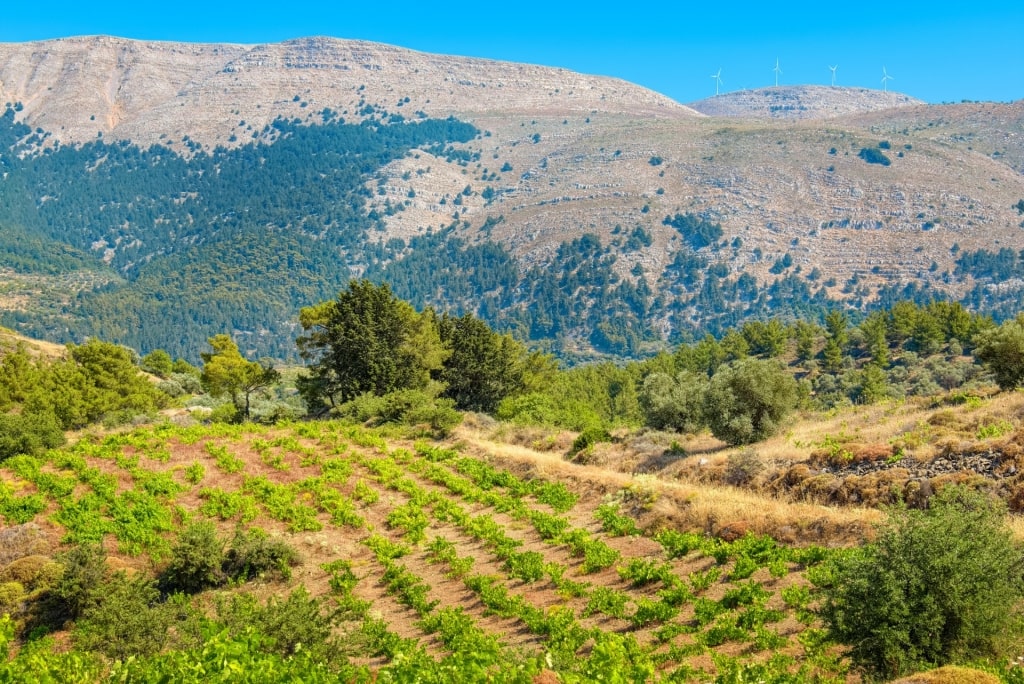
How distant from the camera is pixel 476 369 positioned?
2552 inches

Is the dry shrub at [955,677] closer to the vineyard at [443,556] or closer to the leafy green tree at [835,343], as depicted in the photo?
the vineyard at [443,556]

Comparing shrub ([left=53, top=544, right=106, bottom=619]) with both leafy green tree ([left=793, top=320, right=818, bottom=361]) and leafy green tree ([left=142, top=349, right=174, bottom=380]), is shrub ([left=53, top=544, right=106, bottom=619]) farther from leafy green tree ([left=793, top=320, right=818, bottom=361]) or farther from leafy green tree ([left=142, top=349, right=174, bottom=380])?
leafy green tree ([left=793, top=320, right=818, bottom=361])

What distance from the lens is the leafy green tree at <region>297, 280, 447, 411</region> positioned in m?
56.8

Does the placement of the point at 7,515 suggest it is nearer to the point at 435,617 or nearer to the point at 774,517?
the point at 435,617

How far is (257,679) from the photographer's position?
1059 cm

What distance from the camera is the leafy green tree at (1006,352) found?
33625mm

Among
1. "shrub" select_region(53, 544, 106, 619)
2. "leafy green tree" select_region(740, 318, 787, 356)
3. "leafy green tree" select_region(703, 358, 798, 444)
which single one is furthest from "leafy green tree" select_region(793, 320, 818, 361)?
"shrub" select_region(53, 544, 106, 619)

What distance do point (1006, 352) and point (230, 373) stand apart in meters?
48.3

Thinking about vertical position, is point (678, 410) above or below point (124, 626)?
above

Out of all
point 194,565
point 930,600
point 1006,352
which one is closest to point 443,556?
point 194,565

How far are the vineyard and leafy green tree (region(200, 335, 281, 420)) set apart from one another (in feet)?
54.8

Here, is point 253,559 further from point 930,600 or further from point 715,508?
point 930,600

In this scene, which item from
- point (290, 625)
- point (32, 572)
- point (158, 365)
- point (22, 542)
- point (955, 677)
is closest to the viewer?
point (955, 677)

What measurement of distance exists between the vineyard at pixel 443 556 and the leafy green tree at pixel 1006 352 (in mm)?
18388
